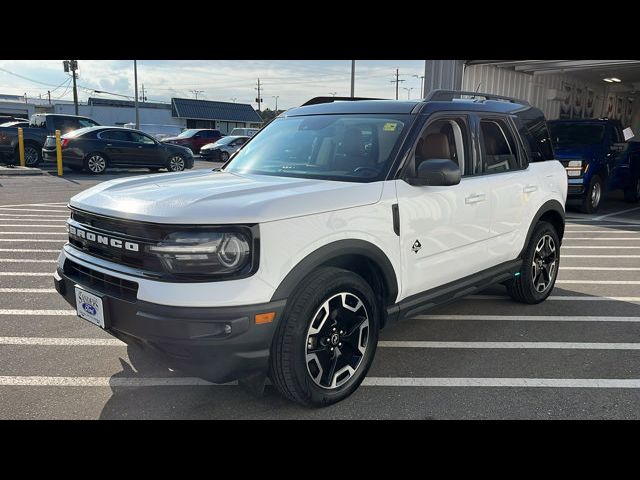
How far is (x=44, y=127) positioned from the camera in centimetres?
1877

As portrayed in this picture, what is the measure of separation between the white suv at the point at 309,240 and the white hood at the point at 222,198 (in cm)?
1

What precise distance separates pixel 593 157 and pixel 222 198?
10.1 m

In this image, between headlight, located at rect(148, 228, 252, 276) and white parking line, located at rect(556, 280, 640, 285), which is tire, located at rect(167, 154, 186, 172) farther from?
headlight, located at rect(148, 228, 252, 276)

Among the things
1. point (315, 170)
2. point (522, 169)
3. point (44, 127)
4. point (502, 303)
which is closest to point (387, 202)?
point (315, 170)

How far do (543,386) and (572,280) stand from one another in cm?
306

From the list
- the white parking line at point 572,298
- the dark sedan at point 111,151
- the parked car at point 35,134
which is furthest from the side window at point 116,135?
the white parking line at point 572,298

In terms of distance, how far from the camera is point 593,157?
1090 centimetres

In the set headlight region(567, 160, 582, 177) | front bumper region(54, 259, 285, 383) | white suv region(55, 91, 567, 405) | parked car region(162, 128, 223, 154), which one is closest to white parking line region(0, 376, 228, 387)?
white suv region(55, 91, 567, 405)

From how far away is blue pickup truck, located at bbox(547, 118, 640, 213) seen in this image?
35.6ft

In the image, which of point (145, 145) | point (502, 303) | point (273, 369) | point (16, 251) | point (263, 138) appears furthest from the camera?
point (145, 145)

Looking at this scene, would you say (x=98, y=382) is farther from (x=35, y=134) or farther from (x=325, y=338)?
(x=35, y=134)

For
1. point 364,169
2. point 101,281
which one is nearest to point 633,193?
point 364,169

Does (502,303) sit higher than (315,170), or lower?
lower

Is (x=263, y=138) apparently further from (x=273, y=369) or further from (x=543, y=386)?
(x=543, y=386)
